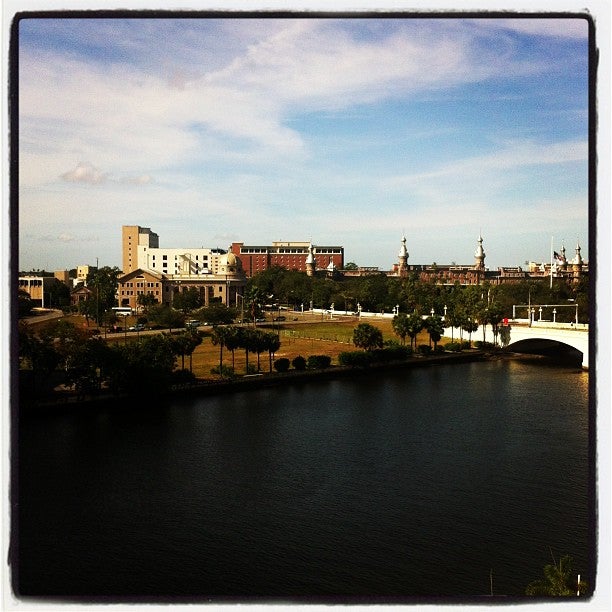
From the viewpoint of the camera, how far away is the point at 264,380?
75.5 feet

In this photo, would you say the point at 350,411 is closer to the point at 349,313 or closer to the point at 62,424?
the point at 62,424

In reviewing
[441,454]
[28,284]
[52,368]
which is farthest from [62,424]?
[28,284]

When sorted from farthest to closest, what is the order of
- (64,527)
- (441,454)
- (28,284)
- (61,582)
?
(28,284) → (441,454) → (64,527) → (61,582)

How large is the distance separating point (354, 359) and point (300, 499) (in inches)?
569

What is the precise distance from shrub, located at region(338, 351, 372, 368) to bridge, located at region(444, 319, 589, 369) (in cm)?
850

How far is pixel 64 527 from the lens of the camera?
10.7 metres

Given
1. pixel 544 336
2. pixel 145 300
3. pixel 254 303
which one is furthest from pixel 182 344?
pixel 145 300

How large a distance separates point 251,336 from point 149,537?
1411 cm

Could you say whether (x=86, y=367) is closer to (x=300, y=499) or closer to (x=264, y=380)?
(x=264, y=380)

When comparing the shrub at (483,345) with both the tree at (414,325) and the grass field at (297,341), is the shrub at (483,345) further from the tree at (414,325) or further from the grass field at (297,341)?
the tree at (414,325)

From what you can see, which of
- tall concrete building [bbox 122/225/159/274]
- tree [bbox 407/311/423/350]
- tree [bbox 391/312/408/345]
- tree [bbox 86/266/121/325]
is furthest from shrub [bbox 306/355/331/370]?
tall concrete building [bbox 122/225/159/274]

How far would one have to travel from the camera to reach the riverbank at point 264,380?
18.0 m

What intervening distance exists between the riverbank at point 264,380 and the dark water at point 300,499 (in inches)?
29.0

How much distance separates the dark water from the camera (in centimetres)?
936
